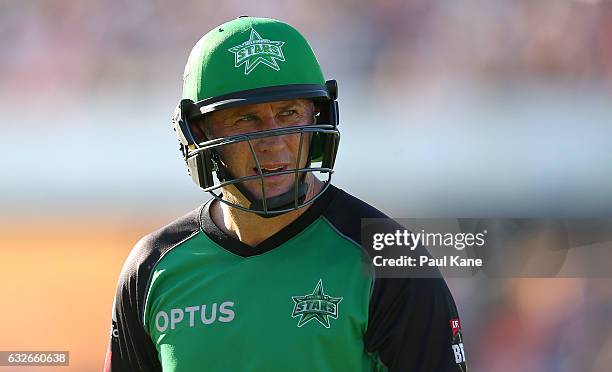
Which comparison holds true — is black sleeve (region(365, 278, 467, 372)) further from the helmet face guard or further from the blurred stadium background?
the blurred stadium background

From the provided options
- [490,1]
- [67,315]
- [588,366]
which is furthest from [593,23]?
[67,315]

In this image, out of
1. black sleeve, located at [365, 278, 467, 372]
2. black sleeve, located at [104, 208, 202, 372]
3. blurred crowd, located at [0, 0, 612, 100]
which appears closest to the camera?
black sleeve, located at [365, 278, 467, 372]

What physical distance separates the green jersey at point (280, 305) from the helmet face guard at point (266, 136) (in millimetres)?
100

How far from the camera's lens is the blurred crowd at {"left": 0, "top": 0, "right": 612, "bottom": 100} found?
3.99 meters

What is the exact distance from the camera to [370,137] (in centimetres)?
380

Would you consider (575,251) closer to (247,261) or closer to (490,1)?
(490,1)

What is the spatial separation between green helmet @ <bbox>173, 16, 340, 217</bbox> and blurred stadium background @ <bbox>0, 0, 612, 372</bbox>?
5.23 ft

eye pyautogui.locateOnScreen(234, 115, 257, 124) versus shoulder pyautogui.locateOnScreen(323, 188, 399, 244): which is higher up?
eye pyautogui.locateOnScreen(234, 115, 257, 124)

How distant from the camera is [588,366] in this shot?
3.67 m

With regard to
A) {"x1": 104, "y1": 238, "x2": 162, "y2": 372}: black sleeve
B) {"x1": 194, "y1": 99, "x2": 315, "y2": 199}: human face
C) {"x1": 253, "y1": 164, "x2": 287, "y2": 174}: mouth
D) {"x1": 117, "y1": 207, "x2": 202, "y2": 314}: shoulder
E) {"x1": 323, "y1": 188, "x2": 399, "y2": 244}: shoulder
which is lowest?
{"x1": 104, "y1": 238, "x2": 162, "y2": 372}: black sleeve

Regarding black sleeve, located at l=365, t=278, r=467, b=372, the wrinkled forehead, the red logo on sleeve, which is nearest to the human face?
the wrinkled forehead

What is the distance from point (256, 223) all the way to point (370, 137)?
6.07 feet

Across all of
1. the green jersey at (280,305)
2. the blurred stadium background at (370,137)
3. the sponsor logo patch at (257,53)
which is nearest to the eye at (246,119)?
the sponsor logo patch at (257,53)

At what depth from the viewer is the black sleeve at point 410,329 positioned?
1.81 m
